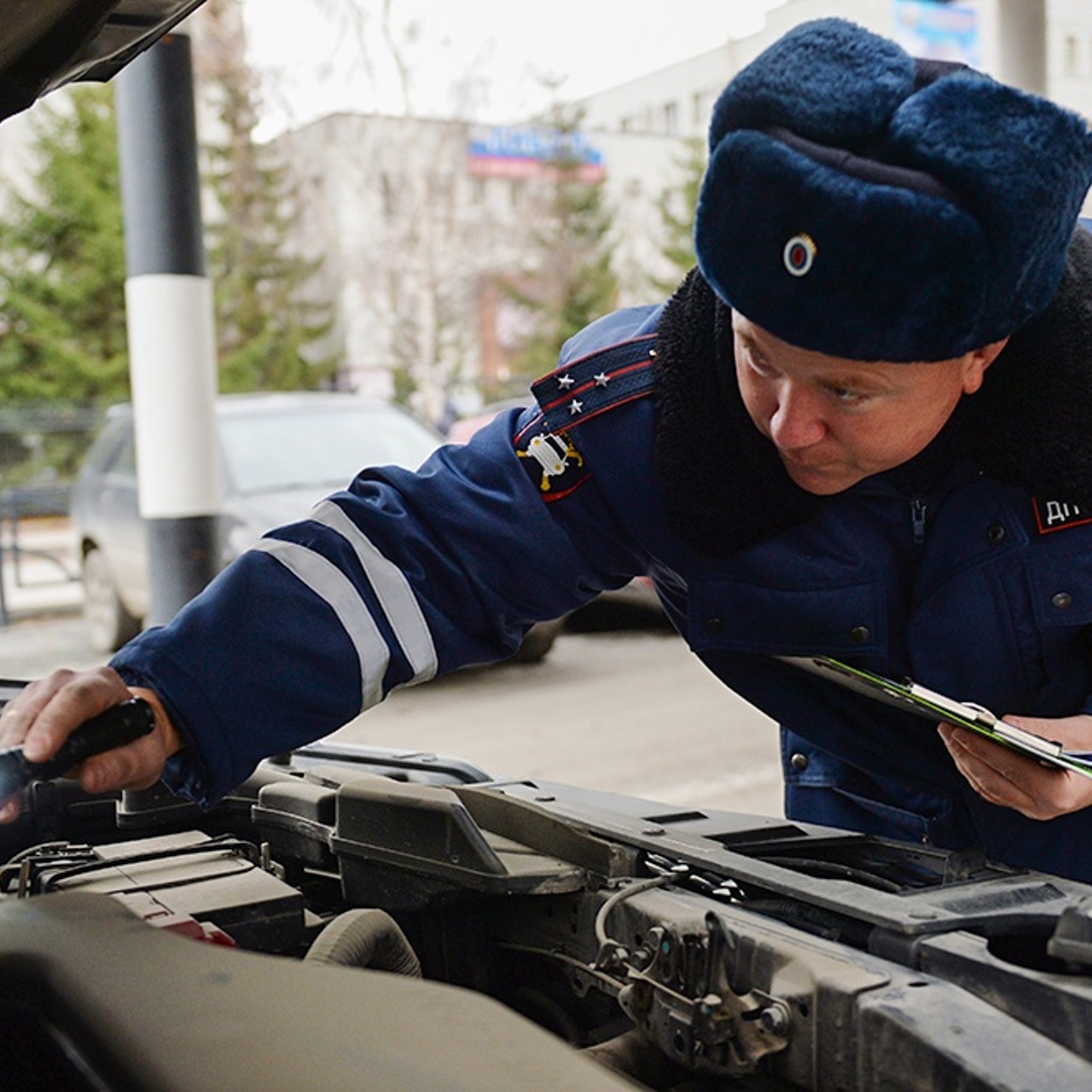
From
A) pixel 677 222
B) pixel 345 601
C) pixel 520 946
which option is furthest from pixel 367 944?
pixel 677 222

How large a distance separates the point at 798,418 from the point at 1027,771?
1.49 feet

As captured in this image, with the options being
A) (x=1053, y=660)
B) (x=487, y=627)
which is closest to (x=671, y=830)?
(x=487, y=627)

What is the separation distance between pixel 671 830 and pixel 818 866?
0.17 metres

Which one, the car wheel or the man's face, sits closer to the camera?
the man's face

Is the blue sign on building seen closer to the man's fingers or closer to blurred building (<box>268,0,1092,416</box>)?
blurred building (<box>268,0,1092,416</box>)

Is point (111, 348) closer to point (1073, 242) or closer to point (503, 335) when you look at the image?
point (503, 335)

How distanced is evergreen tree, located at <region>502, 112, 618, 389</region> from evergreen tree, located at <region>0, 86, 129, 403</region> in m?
7.02

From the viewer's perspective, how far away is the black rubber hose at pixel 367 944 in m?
1.39

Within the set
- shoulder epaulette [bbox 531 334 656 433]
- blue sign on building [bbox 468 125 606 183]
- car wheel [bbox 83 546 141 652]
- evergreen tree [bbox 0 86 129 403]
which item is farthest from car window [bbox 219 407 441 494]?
blue sign on building [bbox 468 125 606 183]

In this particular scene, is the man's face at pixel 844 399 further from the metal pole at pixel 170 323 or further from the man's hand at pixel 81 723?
the metal pole at pixel 170 323

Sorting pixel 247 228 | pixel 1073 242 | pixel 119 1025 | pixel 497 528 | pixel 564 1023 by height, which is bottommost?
pixel 564 1023

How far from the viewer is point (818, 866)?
1478 mm

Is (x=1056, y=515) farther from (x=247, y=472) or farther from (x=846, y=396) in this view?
(x=247, y=472)

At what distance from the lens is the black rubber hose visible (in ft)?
4.55
